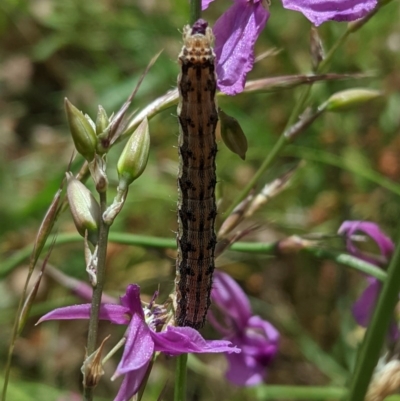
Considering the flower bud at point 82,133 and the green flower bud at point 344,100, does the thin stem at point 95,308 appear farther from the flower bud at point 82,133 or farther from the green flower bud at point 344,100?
the green flower bud at point 344,100

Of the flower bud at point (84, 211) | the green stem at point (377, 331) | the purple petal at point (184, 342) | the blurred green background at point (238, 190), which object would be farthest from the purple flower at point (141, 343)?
the blurred green background at point (238, 190)

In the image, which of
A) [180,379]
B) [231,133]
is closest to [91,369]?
[180,379]

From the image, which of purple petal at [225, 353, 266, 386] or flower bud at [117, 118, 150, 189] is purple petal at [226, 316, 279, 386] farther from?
flower bud at [117, 118, 150, 189]

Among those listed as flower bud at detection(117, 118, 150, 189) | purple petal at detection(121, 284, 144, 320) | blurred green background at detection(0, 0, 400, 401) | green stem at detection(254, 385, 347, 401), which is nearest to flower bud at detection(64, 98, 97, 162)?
flower bud at detection(117, 118, 150, 189)

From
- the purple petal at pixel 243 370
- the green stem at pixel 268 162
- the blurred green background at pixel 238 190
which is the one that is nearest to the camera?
the green stem at pixel 268 162

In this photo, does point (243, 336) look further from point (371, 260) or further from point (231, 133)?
point (231, 133)

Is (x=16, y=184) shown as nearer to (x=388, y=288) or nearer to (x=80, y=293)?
(x=80, y=293)
